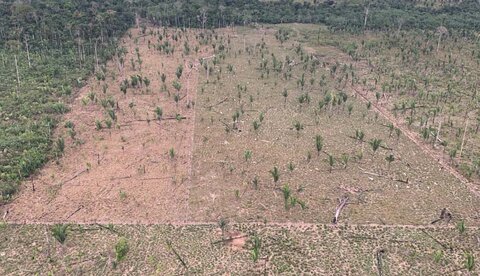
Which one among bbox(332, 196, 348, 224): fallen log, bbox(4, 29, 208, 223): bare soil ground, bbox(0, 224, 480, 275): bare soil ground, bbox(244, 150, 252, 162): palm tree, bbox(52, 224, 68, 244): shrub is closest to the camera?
bbox(0, 224, 480, 275): bare soil ground

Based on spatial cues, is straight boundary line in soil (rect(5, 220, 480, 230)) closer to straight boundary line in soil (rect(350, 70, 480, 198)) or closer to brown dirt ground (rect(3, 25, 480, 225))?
brown dirt ground (rect(3, 25, 480, 225))

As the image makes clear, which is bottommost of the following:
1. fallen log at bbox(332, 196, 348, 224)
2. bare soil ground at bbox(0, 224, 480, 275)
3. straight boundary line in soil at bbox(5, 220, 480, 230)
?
bare soil ground at bbox(0, 224, 480, 275)

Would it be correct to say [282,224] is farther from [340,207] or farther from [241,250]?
[340,207]

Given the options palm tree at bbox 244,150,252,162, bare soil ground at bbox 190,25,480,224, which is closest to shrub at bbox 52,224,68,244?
bare soil ground at bbox 190,25,480,224

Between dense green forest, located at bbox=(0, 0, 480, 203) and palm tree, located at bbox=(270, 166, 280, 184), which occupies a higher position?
dense green forest, located at bbox=(0, 0, 480, 203)

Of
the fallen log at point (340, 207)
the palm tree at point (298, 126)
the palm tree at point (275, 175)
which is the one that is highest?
the palm tree at point (298, 126)

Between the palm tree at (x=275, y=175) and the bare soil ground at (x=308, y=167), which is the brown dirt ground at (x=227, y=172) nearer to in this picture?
the bare soil ground at (x=308, y=167)

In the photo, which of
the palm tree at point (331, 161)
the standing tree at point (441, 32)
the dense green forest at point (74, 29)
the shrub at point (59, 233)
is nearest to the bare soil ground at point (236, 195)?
the palm tree at point (331, 161)

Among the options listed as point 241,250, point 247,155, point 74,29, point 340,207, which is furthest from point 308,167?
point 74,29

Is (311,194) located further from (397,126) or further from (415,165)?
(397,126)
